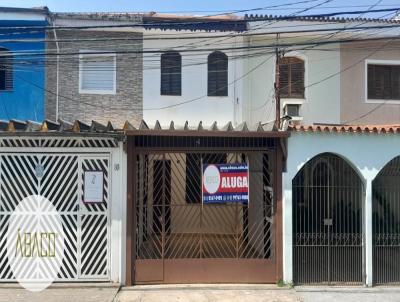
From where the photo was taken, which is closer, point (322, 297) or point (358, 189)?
point (322, 297)

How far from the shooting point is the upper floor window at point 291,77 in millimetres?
14469

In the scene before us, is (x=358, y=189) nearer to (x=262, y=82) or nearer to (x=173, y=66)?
(x=262, y=82)

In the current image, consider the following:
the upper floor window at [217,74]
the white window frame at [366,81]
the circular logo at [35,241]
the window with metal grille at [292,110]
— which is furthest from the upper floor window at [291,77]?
the circular logo at [35,241]

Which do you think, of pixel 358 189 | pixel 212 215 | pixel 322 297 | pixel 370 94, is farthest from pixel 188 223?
pixel 370 94

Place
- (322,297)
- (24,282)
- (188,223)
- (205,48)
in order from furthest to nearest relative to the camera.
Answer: (205,48)
(188,223)
(24,282)
(322,297)

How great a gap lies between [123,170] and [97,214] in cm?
97

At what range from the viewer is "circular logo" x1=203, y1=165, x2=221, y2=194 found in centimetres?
884

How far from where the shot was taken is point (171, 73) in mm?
14094

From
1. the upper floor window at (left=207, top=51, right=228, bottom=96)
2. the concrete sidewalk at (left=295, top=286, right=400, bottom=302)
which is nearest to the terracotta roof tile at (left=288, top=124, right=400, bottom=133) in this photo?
the concrete sidewalk at (left=295, top=286, right=400, bottom=302)

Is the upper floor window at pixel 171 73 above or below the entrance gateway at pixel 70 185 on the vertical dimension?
above

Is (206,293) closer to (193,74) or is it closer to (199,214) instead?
(199,214)

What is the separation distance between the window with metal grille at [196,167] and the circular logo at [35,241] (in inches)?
102

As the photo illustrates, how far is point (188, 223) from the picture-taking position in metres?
9.06

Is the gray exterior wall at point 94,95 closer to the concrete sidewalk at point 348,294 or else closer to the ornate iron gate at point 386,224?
the ornate iron gate at point 386,224
